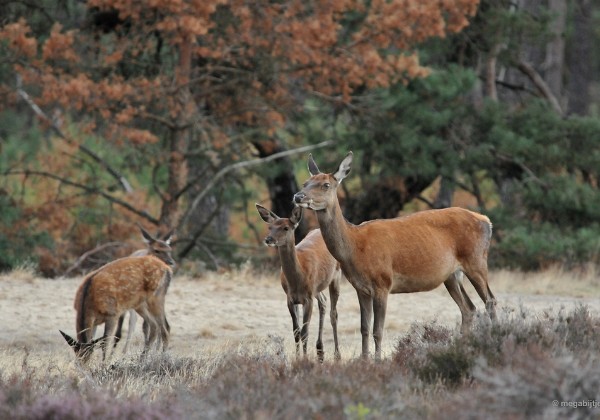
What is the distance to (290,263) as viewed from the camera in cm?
1339

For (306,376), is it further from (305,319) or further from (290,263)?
(290,263)

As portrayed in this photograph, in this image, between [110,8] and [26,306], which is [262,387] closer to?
[26,306]

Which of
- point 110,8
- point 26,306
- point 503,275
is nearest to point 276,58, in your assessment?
point 110,8

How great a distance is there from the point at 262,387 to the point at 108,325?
5145mm

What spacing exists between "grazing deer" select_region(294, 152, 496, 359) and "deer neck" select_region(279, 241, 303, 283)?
99 centimetres

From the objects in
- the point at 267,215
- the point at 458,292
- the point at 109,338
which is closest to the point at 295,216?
the point at 267,215

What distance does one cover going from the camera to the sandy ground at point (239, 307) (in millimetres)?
15922

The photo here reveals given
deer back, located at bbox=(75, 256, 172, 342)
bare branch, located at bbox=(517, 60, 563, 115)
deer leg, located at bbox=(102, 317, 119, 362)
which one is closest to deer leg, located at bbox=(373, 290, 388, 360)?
deer leg, located at bbox=(102, 317, 119, 362)

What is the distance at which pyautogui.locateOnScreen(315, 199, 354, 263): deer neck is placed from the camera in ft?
39.7

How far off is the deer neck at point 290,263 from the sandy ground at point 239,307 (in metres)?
0.84

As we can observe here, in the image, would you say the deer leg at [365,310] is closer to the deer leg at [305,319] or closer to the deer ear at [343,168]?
the deer leg at [305,319]

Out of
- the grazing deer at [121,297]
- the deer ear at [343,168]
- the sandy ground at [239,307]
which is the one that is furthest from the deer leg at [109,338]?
the deer ear at [343,168]

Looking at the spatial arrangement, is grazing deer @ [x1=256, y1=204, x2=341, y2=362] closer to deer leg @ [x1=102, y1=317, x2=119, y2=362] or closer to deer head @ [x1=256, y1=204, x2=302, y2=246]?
deer head @ [x1=256, y1=204, x2=302, y2=246]

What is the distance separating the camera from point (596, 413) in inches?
297
